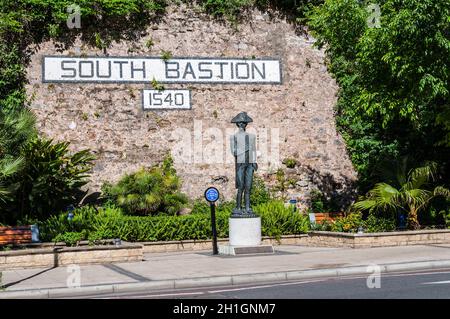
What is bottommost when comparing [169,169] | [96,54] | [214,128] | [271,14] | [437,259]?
[437,259]

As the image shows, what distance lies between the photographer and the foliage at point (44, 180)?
1966 centimetres

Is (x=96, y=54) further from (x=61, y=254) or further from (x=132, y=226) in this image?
(x=61, y=254)

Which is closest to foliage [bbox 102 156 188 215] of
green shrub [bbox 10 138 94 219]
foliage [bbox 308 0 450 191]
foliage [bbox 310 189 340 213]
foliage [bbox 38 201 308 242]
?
foliage [bbox 38 201 308 242]

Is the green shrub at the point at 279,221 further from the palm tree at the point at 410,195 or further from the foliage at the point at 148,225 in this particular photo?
the palm tree at the point at 410,195

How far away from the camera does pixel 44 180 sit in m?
19.8

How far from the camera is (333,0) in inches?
798

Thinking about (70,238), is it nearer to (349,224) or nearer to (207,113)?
(207,113)

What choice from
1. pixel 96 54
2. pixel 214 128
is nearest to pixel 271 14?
pixel 214 128

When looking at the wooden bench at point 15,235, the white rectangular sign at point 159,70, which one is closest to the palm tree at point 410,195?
the white rectangular sign at point 159,70

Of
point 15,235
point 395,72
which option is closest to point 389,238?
point 395,72

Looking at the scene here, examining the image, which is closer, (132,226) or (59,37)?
(132,226)

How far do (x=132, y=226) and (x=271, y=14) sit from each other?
10.4m

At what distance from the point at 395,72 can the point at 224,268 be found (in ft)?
28.6

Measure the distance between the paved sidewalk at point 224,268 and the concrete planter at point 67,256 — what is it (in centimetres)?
32
